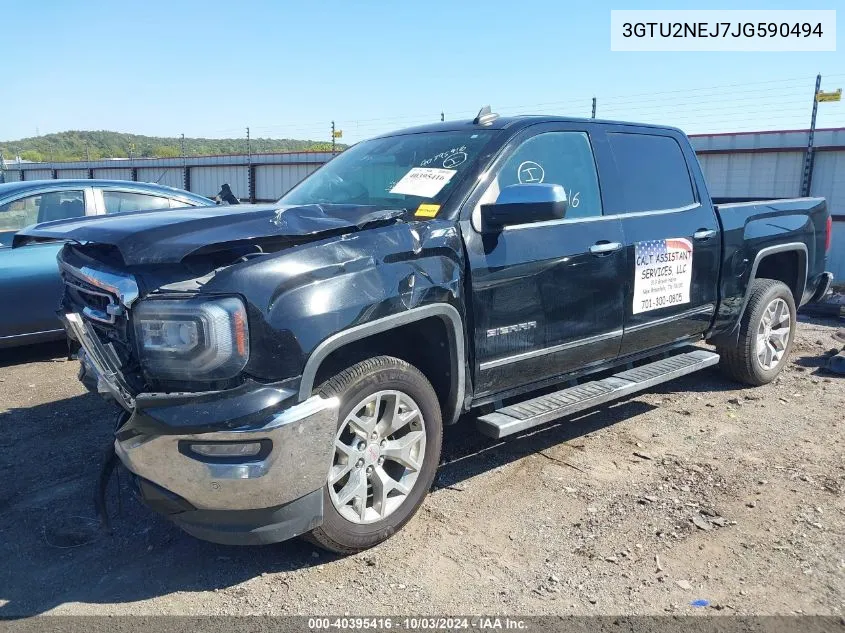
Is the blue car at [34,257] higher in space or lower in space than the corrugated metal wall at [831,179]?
lower

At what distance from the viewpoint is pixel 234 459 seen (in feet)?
9.15

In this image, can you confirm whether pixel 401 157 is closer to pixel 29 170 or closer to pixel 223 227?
pixel 223 227

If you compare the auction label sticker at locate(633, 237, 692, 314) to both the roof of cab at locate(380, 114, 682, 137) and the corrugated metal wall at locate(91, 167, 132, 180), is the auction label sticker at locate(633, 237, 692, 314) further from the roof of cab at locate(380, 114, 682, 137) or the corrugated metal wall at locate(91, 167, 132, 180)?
the corrugated metal wall at locate(91, 167, 132, 180)

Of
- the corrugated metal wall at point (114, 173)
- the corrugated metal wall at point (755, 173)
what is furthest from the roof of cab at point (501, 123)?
the corrugated metal wall at point (114, 173)

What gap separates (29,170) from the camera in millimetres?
32531

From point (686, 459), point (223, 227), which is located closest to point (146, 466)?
point (223, 227)

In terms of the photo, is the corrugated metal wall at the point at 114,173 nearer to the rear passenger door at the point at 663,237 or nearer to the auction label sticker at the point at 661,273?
the rear passenger door at the point at 663,237

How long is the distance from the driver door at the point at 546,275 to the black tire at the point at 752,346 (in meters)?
1.75

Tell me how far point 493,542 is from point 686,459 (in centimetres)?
164

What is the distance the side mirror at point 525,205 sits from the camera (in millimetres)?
3516

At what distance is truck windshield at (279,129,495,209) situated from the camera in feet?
12.6

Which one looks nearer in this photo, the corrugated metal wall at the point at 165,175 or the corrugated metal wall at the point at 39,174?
the corrugated metal wall at the point at 165,175

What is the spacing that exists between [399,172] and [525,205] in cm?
90

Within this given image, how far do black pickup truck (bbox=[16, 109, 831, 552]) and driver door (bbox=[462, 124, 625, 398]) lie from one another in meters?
0.01
